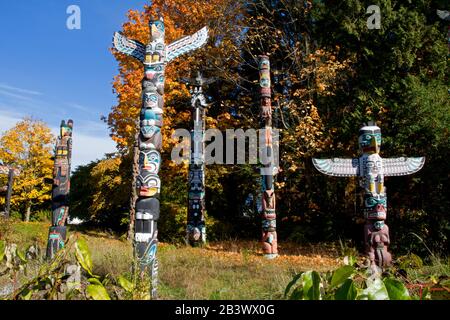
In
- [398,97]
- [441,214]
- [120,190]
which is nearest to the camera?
[441,214]

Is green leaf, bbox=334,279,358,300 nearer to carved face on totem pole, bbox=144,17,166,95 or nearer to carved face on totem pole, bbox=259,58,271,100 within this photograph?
carved face on totem pole, bbox=144,17,166,95

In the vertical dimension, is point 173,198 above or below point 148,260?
above

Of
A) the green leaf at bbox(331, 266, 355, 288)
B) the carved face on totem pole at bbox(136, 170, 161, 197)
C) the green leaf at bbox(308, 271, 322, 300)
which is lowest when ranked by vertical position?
the green leaf at bbox(308, 271, 322, 300)

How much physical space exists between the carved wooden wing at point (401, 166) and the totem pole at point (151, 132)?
4759 millimetres

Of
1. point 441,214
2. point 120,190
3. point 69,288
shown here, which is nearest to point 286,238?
point 441,214

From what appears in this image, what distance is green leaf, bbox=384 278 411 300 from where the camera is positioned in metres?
1.05

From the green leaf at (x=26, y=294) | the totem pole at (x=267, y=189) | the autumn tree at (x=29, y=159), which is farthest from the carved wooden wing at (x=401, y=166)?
the autumn tree at (x=29, y=159)

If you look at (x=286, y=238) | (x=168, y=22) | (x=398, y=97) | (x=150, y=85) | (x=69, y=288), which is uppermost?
(x=168, y=22)

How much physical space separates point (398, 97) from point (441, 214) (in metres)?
3.88

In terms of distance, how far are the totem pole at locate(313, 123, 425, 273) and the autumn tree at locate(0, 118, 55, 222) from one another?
1892cm

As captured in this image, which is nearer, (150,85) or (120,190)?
(150,85)

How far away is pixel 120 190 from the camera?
54.0ft

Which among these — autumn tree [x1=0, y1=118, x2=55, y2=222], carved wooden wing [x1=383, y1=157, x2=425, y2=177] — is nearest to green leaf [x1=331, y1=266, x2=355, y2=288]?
carved wooden wing [x1=383, y1=157, x2=425, y2=177]
